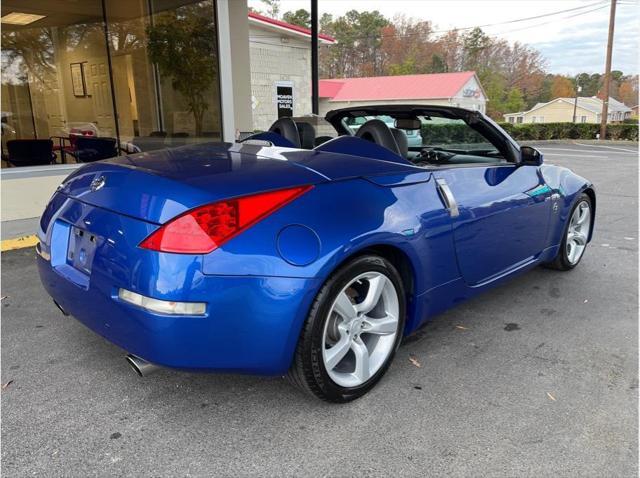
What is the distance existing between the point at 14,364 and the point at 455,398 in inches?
97.2

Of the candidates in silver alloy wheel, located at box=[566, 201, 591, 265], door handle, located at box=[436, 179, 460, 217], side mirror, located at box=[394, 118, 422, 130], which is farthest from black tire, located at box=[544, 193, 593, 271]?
door handle, located at box=[436, 179, 460, 217]

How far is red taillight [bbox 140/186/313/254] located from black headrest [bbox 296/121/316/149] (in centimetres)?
163

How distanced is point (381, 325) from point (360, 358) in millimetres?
202

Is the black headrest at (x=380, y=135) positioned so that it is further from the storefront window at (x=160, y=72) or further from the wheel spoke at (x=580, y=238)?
the storefront window at (x=160, y=72)

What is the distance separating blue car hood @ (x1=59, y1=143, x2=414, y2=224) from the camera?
2.14 meters

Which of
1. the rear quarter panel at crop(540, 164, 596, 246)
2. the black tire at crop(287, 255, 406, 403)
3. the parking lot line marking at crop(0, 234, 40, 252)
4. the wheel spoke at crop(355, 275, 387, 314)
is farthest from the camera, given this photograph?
the parking lot line marking at crop(0, 234, 40, 252)

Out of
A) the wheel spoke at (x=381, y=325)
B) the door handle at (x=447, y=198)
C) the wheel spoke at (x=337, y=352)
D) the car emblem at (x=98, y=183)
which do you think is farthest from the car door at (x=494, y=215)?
the car emblem at (x=98, y=183)

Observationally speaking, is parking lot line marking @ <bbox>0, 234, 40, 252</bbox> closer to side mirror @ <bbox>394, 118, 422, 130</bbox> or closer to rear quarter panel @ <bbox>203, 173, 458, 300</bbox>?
side mirror @ <bbox>394, 118, 422, 130</bbox>

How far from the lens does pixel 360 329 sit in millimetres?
2531

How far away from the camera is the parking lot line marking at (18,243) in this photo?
17.6 ft

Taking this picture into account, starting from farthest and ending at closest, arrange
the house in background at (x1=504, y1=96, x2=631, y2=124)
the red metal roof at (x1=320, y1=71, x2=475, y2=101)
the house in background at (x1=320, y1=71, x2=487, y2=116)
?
1. the house in background at (x1=504, y1=96, x2=631, y2=124)
2. the red metal roof at (x1=320, y1=71, x2=475, y2=101)
3. the house in background at (x1=320, y1=71, x2=487, y2=116)

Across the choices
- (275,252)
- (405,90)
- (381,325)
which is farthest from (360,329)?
(405,90)

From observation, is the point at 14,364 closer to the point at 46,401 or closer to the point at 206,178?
the point at 46,401

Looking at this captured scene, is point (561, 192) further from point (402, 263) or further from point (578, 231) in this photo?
point (402, 263)
